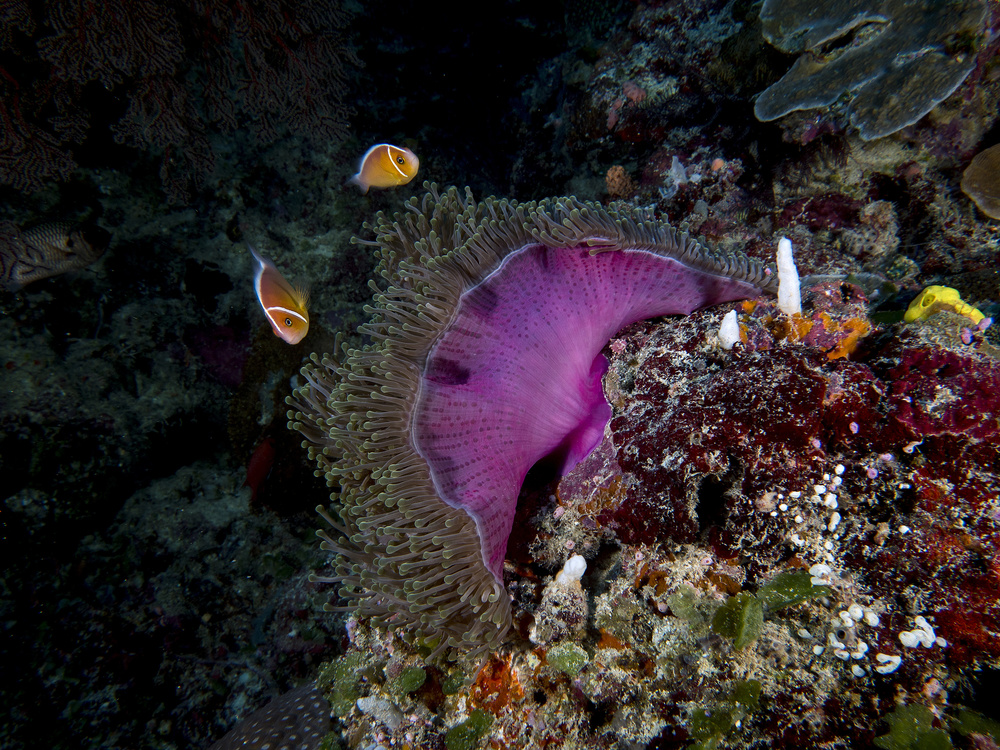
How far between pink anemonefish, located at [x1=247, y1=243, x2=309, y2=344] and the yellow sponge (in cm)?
330

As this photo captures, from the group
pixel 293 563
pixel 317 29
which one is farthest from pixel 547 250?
pixel 293 563

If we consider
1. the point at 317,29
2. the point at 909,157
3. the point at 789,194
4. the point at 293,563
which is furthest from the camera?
the point at 293,563

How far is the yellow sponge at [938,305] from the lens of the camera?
1.85 m

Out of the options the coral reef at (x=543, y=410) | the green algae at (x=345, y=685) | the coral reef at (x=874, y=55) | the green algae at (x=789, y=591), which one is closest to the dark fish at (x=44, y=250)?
the coral reef at (x=543, y=410)

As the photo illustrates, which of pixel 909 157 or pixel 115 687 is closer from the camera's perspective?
pixel 909 157

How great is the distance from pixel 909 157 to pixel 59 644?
6.91m

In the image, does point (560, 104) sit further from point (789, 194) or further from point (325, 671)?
point (325, 671)

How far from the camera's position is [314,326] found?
4.47 metres

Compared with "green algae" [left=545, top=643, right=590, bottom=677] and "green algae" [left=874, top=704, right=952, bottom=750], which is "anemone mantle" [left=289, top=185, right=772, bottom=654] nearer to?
"green algae" [left=545, top=643, right=590, bottom=677]

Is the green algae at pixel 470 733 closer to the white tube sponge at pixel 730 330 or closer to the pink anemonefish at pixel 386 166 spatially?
the white tube sponge at pixel 730 330

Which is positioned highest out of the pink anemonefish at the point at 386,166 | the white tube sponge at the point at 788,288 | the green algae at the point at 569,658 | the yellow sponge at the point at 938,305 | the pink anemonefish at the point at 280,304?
the pink anemonefish at the point at 386,166

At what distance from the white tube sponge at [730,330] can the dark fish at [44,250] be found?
17.2 ft

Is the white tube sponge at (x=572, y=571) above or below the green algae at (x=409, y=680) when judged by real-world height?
above

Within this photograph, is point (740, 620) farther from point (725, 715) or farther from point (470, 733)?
point (470, 733)
